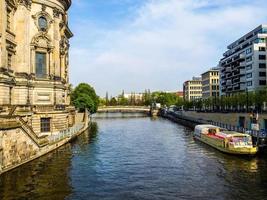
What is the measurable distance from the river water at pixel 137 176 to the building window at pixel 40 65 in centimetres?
1535

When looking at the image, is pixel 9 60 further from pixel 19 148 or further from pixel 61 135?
pixel 19 148

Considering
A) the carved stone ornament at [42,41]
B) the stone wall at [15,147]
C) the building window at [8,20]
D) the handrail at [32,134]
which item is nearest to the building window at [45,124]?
the carved stone ornament at [42,41]

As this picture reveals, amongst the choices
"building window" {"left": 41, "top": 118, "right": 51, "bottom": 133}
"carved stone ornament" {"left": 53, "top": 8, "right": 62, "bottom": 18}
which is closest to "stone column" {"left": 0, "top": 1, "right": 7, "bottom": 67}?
"building window" {"left": 41, "top": 118, "right": 51, "bottom": 133}

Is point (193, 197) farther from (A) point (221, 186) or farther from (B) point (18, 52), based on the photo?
(B) point (18, 52)

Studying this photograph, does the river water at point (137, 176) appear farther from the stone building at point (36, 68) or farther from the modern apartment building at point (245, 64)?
the modern apartment building at point (245, 64)

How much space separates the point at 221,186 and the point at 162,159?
16487 millimetres

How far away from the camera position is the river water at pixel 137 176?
1307 inches

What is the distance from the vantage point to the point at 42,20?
68625 mm

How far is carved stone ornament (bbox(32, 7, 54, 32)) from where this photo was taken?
221ft

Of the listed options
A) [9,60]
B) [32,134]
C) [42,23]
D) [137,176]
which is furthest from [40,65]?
[137,176]

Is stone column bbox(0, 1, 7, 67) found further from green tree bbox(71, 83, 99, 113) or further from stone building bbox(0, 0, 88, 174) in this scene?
green tree bbox(71, 83, 99, 113)

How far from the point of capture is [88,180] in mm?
38594

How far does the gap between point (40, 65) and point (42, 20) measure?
7.46m

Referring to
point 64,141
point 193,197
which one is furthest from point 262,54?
point 193,197
